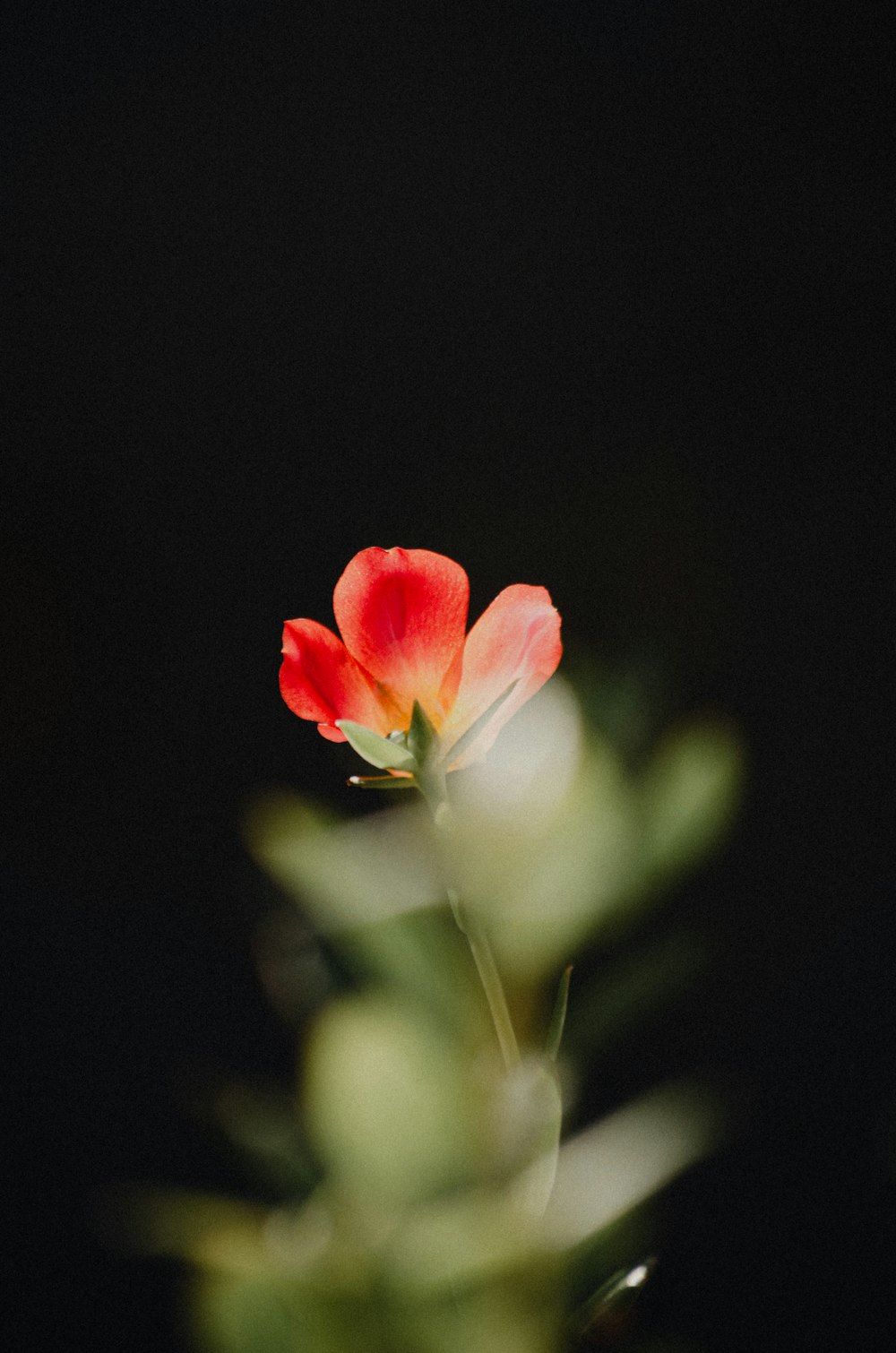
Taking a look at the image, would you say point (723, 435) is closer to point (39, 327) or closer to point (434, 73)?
point (434, 73)

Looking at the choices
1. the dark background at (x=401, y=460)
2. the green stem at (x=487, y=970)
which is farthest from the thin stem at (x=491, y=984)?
the dark background at (x=401, y=460)

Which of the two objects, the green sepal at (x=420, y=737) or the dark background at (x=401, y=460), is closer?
the green sepal at (x=420, y=737)

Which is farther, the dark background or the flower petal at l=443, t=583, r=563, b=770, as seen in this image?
the dark background

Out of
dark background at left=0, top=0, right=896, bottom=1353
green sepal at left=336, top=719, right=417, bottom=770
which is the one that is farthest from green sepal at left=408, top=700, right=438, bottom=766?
dark background at left=0, top=0, right=896, bottom=1353

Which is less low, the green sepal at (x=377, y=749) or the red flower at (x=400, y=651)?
the red flower at (x=400, y=651)

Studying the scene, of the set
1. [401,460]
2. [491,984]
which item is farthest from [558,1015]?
[401,460]

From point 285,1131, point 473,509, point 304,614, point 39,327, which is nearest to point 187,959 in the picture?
point 304,614

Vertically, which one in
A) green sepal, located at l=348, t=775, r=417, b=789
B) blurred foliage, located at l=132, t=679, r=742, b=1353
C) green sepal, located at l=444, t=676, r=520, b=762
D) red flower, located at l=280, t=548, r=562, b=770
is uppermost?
red flower, located at l=280, t=548, r=562, b=770

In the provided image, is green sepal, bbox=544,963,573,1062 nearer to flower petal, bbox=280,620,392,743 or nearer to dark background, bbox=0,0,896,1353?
flower petal, bbox=280,620,392,743

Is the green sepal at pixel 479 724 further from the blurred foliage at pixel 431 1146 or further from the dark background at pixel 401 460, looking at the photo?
the dark background at pixel 401 460
